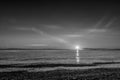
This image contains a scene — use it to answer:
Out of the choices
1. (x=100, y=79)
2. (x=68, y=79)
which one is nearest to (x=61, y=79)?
(x=68, y=79)

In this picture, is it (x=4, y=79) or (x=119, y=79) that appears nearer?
(x=119, y=79)

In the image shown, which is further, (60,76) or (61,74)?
(61,74)

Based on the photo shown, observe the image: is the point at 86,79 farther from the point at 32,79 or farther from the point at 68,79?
the point at 32,79

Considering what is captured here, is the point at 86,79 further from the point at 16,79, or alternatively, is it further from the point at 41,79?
the point at 16,79

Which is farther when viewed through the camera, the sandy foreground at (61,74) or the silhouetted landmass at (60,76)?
the sandy foreground at (61,74)

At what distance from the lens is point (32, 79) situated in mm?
21766

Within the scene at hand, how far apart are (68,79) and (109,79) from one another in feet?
21.0

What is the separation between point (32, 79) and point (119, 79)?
1370 cm

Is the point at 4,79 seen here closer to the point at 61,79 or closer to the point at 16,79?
the point at 16,79

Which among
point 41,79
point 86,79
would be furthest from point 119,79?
point 41,79

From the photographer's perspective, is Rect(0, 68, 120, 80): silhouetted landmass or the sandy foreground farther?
the sandy foreground

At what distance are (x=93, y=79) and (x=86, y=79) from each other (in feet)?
3.72

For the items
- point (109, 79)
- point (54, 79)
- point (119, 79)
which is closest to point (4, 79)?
point (54, 79)

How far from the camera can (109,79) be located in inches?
822
